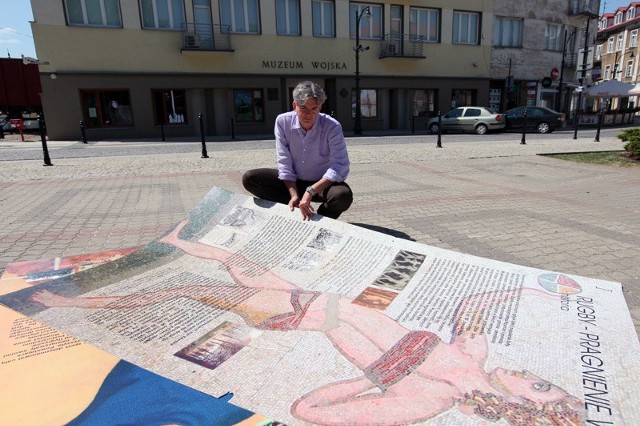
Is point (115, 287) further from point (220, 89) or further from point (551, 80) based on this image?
point (551, 80)

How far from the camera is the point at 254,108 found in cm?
2202

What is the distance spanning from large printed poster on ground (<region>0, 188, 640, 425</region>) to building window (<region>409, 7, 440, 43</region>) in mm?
24879

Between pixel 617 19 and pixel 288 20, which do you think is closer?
pixel 288 20

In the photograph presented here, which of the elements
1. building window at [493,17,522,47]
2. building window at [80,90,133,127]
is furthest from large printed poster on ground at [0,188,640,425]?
building window at [493,17,522,47]

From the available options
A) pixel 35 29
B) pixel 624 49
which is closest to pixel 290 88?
pixel 35 29

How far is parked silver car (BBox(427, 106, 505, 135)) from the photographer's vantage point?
1978 centimetres

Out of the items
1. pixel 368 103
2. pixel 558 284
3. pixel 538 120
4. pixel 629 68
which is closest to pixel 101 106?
pixel 368 103

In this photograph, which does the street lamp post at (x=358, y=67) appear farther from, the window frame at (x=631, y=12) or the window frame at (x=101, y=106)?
the window frame at (x=631, y=12)

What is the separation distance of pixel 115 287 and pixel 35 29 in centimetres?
2062

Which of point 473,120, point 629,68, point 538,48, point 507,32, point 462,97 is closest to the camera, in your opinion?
point 473,120

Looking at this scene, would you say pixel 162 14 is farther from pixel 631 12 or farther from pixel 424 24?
pixel 631 12

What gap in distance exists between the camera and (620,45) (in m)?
48.1

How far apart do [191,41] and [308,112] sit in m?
19.3

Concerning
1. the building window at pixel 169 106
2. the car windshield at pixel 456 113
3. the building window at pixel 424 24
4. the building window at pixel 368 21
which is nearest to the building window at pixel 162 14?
the building window at pixel 169 106
